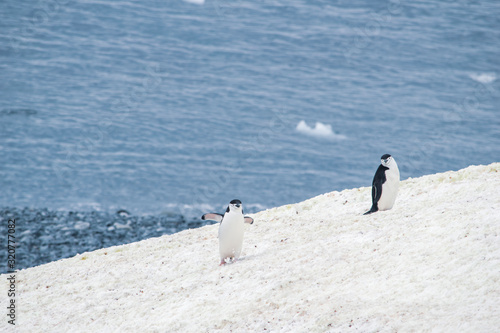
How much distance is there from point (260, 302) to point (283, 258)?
5.27 ft

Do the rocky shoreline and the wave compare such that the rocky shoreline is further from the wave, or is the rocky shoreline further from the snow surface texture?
the wave

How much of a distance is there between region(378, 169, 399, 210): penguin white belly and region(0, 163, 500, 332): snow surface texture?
0.20 metres

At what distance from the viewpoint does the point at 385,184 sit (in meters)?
12.5

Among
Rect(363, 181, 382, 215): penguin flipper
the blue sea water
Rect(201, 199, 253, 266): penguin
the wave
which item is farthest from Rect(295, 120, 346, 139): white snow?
Rect(201, 199, 253, 266): penguin

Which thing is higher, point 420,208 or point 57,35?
point 420,208

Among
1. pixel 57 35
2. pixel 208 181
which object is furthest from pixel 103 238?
pixel 57 35

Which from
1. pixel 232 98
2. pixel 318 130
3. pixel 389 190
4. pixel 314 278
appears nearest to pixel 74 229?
pixel 389 190

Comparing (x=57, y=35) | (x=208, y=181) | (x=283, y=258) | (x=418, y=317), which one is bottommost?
(x=208, y=181)

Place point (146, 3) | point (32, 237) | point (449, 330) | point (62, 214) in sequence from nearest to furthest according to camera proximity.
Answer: point (449, 330) → point (32, 237) → point (62, 214) → point (146, 3)

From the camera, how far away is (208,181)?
36969 mm

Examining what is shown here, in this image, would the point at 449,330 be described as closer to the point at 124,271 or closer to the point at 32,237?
the point at 124,271

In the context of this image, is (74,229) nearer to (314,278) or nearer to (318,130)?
(314,278)

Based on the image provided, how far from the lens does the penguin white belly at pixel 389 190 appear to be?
12.5 metres

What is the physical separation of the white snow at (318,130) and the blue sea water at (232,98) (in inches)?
6.9
